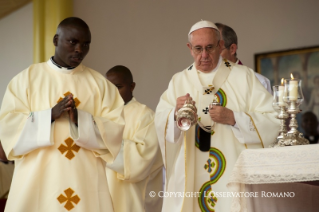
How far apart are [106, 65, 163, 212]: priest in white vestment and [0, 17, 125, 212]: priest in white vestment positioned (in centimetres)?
123

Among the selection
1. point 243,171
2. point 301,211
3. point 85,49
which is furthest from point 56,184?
point 301,211

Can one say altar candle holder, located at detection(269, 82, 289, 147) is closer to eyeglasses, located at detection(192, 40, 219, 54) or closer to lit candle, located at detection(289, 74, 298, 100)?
lit candle, located at detection(289, 74, 298, 100)

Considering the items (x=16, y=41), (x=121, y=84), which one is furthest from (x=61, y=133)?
(x=16, y=41)

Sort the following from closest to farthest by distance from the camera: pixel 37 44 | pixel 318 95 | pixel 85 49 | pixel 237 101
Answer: pixel 85 49 < pixel 237 101 < pixel 37 44 < pixel 318 95

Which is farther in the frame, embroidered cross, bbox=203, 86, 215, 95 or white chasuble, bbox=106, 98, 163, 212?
white chasuble, bbox=106, 98, 163, 212

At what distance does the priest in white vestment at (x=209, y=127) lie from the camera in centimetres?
488

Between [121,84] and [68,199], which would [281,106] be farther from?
[121,84]

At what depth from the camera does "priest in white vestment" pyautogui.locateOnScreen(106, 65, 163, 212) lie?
5.93 metres

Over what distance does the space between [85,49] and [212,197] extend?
1655 millimetres

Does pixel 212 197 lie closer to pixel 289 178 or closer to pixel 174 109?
pixel 174 109

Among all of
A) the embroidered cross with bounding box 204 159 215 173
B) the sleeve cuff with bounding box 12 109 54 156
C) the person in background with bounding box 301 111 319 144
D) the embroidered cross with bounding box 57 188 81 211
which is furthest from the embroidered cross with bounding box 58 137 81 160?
the person in background with bounding box 301 111 319 144

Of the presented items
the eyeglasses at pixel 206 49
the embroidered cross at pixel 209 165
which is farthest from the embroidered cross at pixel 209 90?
the embroidered cross at pixel 209 165

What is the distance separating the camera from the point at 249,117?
489cm

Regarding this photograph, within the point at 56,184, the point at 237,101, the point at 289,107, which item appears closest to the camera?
the point at 289,107
